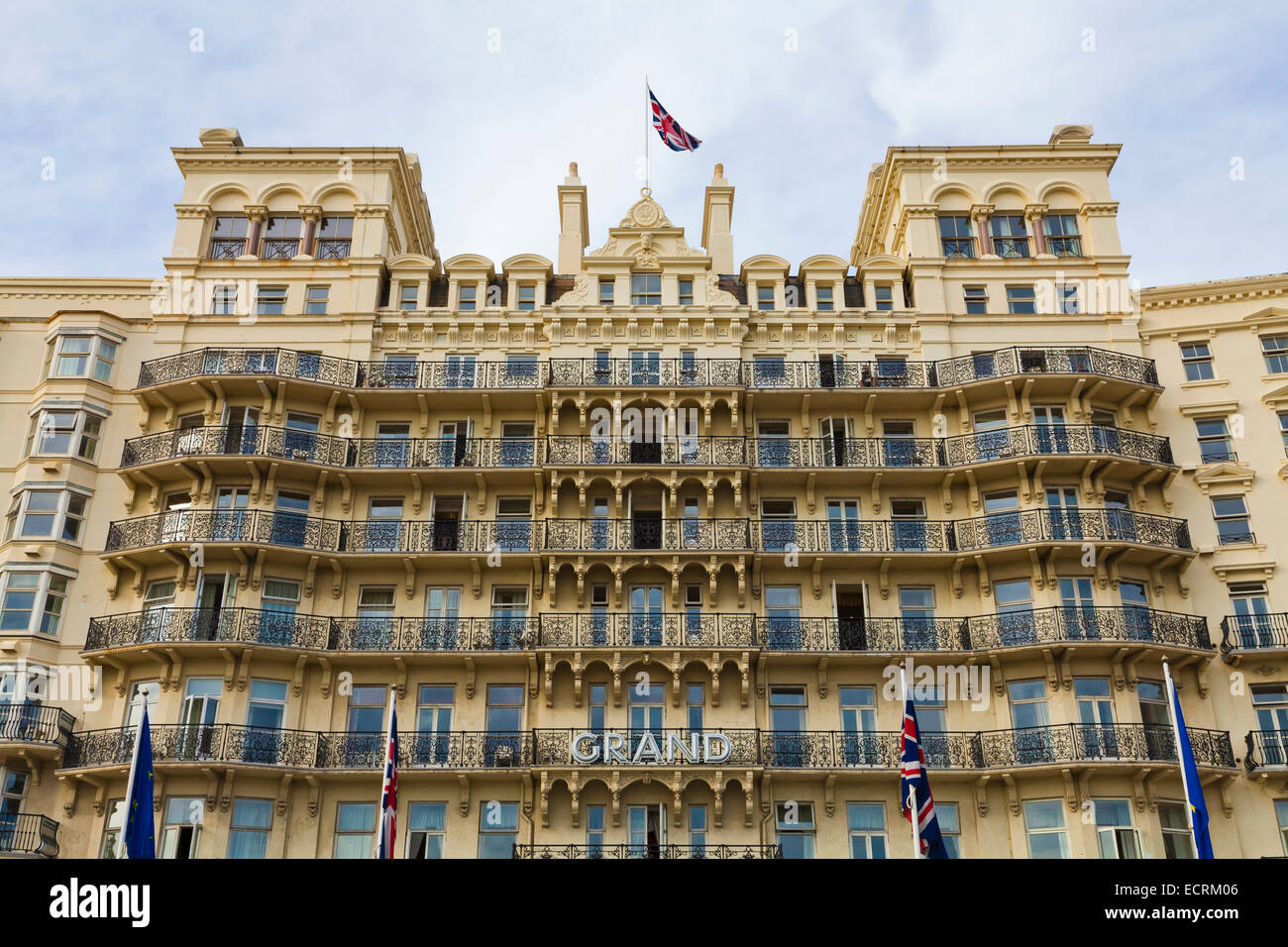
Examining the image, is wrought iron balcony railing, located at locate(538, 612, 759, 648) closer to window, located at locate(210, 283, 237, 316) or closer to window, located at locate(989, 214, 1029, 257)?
window, located at locate(210, 283, 237, 316)

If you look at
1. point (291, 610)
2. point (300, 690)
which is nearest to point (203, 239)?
point (291, 610)

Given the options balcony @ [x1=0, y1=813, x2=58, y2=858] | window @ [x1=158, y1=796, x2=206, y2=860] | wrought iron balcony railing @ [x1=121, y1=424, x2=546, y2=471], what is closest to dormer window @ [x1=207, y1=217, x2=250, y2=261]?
wrought iron balcony railing @ [x1=121, y1=424, x2=546, y2=471]

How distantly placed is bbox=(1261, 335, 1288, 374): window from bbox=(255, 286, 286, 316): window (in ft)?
109

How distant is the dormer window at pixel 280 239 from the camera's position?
40312 mm

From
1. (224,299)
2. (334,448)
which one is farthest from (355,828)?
(224,299)

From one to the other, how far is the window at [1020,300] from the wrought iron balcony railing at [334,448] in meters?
16.9

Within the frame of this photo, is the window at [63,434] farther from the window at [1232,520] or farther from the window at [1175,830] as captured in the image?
the window at [1232,520]

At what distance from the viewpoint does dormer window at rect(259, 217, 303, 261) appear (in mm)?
40312

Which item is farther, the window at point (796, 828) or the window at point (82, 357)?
the window at point (82, 357)

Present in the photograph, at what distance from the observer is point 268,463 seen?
1383 inches

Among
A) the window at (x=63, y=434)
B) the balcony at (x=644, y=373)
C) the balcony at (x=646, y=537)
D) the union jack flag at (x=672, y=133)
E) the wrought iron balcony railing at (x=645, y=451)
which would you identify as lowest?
the balcony at (x=646, y=537)

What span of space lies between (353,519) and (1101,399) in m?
24.5

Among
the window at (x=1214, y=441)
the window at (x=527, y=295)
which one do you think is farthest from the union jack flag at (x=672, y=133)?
the window at (x=1214, y=441)
